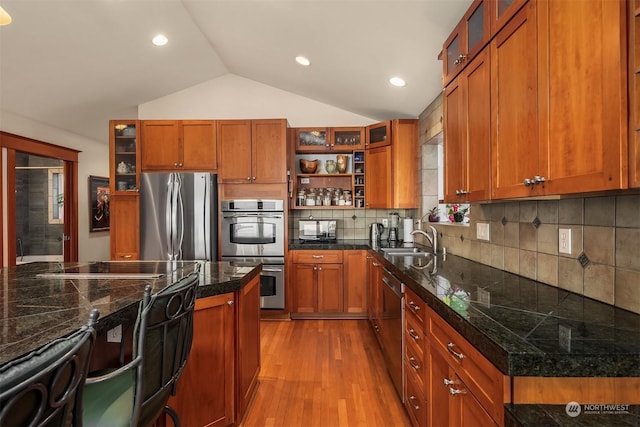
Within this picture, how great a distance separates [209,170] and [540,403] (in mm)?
3904

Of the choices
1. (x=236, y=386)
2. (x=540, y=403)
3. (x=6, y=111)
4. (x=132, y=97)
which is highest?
(x=132, y=97)

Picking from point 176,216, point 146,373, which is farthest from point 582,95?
point 176,216

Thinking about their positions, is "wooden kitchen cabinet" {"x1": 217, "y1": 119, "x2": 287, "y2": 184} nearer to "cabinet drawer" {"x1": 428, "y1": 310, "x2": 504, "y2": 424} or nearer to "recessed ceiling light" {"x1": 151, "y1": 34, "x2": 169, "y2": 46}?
"recessed ceiling light" {"x1": 151, "y1": 34, "x2": 169, "y2": 46}

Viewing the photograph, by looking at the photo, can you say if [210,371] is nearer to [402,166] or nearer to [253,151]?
[253,151]

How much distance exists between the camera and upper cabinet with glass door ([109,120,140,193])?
4188 mm

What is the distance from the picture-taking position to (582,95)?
1028 mm

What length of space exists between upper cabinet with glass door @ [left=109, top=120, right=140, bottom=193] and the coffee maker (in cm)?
325

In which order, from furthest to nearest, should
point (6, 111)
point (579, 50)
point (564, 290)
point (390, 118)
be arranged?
point (390, 118), point (6, 111), point (564, 290), point (579, 50)

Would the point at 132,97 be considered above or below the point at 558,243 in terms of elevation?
above

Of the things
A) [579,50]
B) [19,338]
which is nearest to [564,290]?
[579,50]

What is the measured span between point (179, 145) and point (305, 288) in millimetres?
2317

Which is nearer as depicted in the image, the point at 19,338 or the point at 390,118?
the point at 19,338

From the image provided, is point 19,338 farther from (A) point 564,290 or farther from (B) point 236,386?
(A) point 564,290

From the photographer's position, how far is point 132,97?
4551mm
